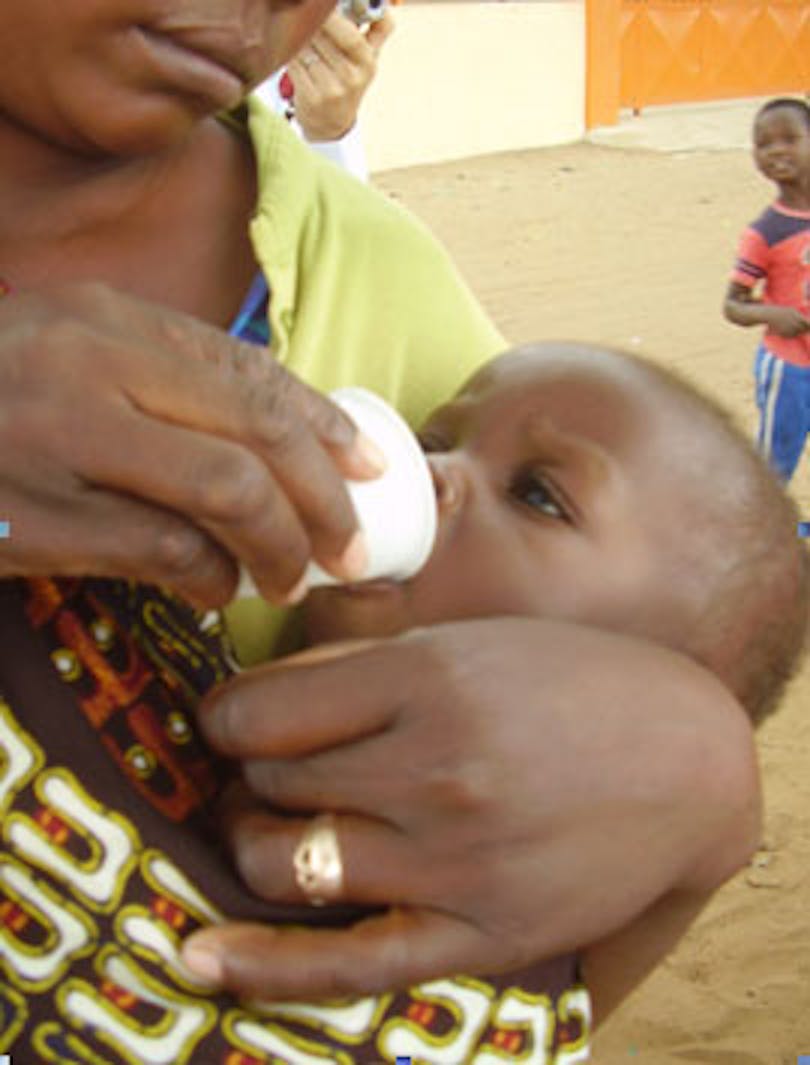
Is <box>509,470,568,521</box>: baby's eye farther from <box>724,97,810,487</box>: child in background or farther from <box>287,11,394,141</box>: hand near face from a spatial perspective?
<box>724,97,810,487</box>: child in background

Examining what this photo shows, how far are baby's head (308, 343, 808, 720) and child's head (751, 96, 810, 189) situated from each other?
12.3 ft

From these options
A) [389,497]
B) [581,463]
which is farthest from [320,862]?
[581,463]

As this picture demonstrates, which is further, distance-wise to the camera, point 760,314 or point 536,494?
point 760,314

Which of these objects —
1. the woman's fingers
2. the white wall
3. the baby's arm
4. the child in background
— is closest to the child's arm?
the child in background

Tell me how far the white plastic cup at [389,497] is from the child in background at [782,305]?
3.57m

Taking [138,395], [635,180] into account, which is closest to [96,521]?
[138,395]

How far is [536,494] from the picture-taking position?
137 cm

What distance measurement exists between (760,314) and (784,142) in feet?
2.54

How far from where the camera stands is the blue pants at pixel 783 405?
463 centimetres

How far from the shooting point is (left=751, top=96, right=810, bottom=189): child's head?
16.2 ft

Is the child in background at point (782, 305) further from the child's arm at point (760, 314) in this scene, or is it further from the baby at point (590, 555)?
the baby at point (590, 555)

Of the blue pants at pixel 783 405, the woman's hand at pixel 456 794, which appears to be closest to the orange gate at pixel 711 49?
the blue pants at pixel 783 405

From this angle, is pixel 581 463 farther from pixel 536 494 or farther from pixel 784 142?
pixel 784 142

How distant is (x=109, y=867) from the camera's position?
1104 millimetres
